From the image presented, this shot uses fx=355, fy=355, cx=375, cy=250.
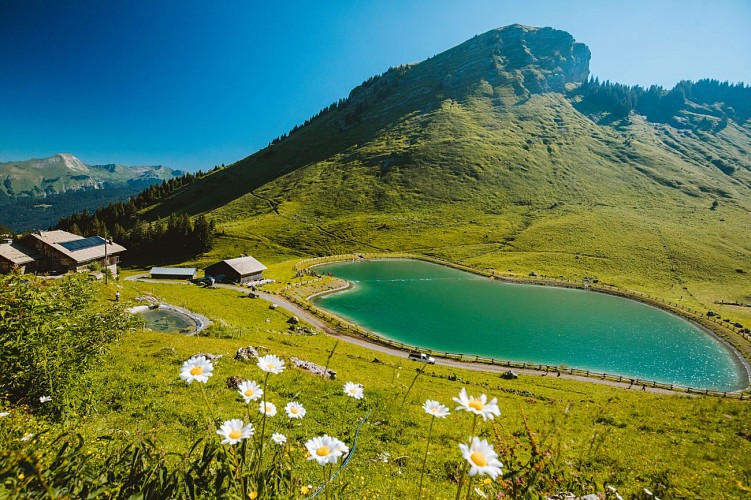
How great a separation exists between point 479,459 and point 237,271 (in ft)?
306

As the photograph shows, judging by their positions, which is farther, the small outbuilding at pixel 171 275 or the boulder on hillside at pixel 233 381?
the small outbuilding at pixel 171 275

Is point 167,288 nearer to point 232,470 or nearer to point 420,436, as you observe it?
point 420,436

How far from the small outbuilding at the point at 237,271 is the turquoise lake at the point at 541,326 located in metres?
21.2

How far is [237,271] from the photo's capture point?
8888 centimetres

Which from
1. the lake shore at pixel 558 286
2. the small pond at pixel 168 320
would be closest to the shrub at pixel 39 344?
the small pond at pixel 168 320

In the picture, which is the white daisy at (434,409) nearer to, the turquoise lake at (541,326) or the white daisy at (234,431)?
the white daisy at (234,431)

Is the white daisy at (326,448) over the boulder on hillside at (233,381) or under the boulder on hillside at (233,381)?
over

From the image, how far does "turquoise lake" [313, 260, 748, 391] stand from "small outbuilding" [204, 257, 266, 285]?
69.5ft

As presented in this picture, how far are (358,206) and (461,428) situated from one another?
174 metres

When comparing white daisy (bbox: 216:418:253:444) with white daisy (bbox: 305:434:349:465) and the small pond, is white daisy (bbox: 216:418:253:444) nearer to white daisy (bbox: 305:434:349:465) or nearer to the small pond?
white daisy (bbox: 305:434:349:465)

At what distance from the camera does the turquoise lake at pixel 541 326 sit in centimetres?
6059

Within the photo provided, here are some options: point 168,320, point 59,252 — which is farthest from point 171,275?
point 168,320

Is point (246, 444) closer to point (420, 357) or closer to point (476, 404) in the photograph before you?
point (476, 404)

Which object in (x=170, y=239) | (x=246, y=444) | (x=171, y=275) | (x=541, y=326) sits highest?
(x=246, y=444)
